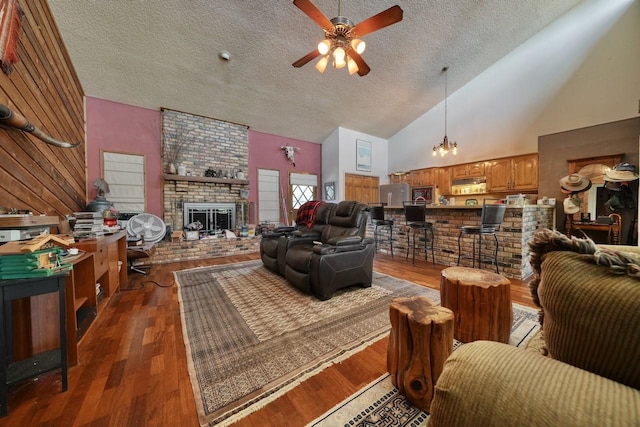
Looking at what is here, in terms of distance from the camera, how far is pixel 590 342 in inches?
20.0

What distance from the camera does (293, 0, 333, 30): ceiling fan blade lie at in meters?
1.97

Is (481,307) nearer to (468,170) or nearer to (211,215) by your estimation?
(211,215)

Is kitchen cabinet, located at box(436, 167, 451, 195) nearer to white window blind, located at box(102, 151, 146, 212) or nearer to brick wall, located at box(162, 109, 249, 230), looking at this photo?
brick wall, located at box(162, 109, 249, 230)

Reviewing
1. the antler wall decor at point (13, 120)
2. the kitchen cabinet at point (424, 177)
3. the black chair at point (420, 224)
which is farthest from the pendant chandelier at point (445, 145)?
the antler wall decor at point (13, 120)

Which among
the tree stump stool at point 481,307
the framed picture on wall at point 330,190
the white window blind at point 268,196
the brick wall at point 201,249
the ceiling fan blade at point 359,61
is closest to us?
the tree stump stool at point 481,307

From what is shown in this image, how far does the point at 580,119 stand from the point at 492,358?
6.01 metres

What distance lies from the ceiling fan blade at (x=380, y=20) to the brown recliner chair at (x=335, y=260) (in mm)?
1846

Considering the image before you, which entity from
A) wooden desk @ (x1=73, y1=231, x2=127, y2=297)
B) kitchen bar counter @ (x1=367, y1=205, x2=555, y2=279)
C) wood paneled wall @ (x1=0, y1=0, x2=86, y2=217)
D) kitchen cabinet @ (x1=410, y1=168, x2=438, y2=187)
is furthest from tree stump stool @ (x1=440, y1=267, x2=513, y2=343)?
kitchen cabinet @ (x1=410, y1=168, x2=438, y2=187)

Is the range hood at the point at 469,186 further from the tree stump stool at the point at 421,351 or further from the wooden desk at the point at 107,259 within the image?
the wooden desk at the point at 107,259

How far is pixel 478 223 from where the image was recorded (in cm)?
337

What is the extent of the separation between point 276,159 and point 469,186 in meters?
4.93

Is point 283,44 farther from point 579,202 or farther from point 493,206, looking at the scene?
point 579,202

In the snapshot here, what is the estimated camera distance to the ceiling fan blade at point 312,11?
77.5 inches

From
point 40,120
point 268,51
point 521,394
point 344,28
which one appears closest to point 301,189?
point 268,51
